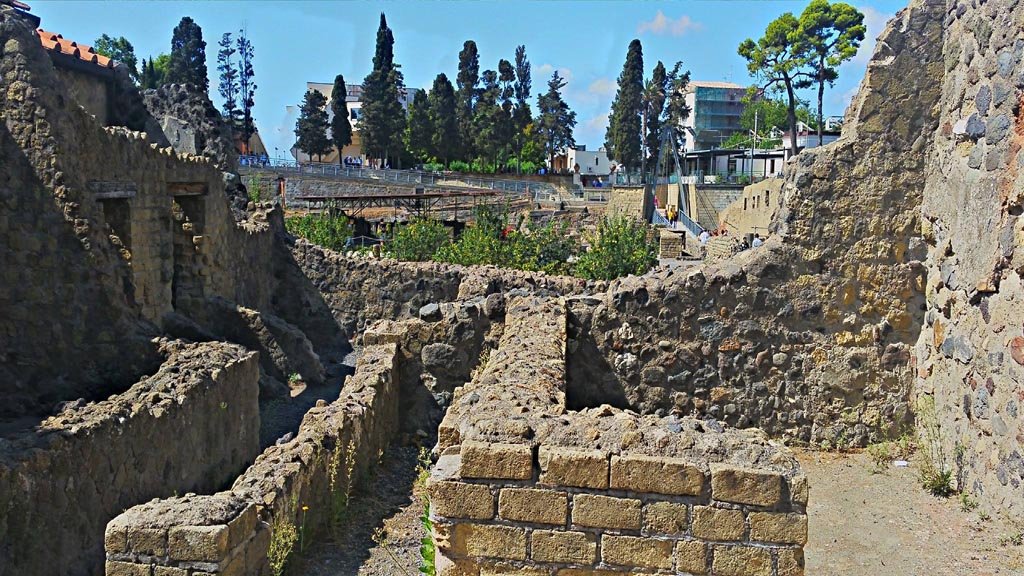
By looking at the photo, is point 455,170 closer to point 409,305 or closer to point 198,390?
point 409,305

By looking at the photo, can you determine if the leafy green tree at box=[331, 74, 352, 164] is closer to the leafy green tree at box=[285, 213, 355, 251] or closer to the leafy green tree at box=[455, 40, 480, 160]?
the leafy green tree at box=[455, 40, 480, 160]

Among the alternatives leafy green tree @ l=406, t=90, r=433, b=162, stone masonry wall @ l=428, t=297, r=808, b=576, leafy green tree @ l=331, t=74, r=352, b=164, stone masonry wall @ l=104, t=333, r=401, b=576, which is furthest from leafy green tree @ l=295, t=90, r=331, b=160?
stone masonry wall @ l=428, t=297, r=808, b=576

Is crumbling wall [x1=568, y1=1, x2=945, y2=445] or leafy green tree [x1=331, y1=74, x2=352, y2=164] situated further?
leafy green tree [x1=331, y1=74, x2=352, y2=164]

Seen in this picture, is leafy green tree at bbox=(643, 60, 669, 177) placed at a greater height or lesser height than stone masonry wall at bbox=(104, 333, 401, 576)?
greater

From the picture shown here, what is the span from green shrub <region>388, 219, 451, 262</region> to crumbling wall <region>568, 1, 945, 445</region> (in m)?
13.9

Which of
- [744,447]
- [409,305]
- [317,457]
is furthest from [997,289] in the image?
[409,305]

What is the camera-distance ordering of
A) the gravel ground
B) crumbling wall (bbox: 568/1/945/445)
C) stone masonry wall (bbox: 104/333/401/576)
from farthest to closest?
crumbling wall (bbox: 568/1/945/445)
the gravel ground
stone masonry wall (bbox: 104/333/401/576)

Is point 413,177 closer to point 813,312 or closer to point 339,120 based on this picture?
point 339,120

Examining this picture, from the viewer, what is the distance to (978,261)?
25.2 ft

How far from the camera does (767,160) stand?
5369 cm

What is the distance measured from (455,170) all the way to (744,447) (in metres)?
58.3

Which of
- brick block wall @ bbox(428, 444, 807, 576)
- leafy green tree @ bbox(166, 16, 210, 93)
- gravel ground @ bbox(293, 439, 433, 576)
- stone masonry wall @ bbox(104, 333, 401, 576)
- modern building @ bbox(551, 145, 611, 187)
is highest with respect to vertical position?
leafy green tree @ bbox(166, 16, 210, 93)

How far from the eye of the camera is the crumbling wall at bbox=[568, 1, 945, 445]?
8.76 metres

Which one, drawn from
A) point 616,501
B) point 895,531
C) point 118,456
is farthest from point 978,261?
point 118,456
